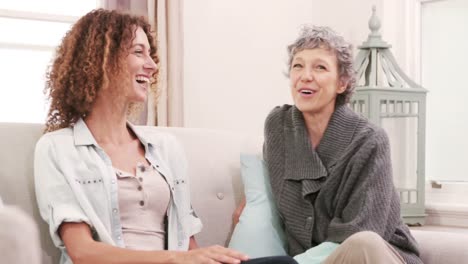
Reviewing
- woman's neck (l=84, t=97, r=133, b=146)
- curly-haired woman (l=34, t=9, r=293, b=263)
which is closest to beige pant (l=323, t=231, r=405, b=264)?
curly-haired woman (l=34, t=9, r=293, b=263)

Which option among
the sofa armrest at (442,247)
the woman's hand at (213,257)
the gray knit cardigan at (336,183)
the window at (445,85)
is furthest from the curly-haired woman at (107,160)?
the window at (445,85)

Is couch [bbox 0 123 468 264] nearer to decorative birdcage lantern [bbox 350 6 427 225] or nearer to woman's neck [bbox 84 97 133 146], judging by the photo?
woman's neck [bbox 84 97 133 146]

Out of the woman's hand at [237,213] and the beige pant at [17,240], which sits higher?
the beige pant at [17,240]

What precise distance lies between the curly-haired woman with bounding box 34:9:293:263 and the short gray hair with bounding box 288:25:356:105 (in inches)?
18.3

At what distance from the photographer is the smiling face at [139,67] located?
2135 mm

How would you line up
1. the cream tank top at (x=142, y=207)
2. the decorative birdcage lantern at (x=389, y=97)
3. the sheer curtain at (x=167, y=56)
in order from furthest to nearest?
the sheer curtain at (x=167, y=56) → the decorative birdcage lantern at (x=389, y=97) → the cream tank top at (x=142, y=207)

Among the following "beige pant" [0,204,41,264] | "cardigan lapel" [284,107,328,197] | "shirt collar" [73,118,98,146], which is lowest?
"beige pant" [0,204,41,264]

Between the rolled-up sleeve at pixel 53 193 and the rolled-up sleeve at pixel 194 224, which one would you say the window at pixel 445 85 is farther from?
the rolled-up sleeve at pixel 53 193

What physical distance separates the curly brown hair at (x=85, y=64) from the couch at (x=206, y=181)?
109 millimetres

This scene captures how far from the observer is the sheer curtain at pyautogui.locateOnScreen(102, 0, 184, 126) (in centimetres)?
356

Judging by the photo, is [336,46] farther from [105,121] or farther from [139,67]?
[105,121]


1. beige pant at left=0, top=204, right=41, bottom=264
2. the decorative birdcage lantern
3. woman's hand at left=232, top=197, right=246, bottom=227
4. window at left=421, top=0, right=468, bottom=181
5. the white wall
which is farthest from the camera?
the white wall

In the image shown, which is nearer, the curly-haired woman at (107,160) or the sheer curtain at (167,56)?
the curly-haired woman at (107,160)

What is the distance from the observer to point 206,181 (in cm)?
242
